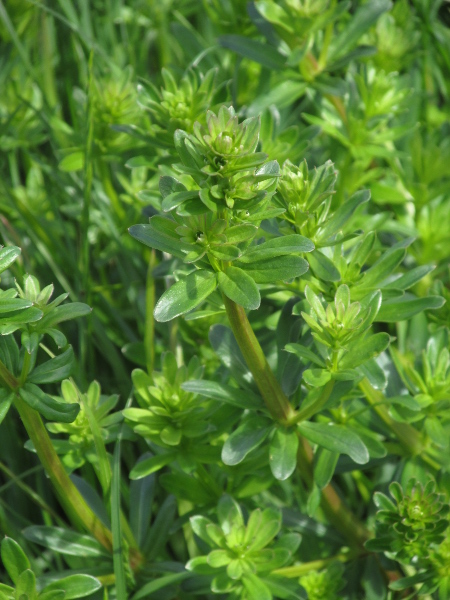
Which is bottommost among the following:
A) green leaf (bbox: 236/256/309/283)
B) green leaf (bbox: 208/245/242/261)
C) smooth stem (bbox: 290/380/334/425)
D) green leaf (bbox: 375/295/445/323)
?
smooth stem (bbox: 290/380/334/425)

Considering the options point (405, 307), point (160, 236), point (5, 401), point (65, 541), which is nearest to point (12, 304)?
point (5, 401)

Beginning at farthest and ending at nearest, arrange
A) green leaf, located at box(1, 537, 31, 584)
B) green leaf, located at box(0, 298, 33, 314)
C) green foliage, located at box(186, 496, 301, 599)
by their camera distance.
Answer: green foliage, located at box(186, 496, 301, 599) < green leaf, located at box(1, 537, 31, 584) < green leaf, located at box(0, 298, 33, 314)

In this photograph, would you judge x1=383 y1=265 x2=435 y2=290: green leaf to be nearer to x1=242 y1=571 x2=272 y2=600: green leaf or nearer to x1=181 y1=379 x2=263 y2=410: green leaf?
x1=181 y1=379 x2=263 y2=410: green leaf

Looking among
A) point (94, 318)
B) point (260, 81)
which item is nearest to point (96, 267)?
point (94, 318)

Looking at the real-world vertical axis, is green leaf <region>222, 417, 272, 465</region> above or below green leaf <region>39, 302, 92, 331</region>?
below

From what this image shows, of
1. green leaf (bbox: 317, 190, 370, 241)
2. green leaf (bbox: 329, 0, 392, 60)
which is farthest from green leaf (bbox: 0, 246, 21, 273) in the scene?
green leaf (bbox: 329, 0, 392, 60)

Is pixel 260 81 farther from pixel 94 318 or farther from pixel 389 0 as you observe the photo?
pixel 94 318

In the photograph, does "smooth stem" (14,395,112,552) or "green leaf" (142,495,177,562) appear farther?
"green leaf" (142,495,177,562)

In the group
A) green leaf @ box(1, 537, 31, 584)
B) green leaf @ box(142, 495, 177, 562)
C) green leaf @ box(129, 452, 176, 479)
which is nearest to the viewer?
green leaf @ box(1, 537, 31, 584)
